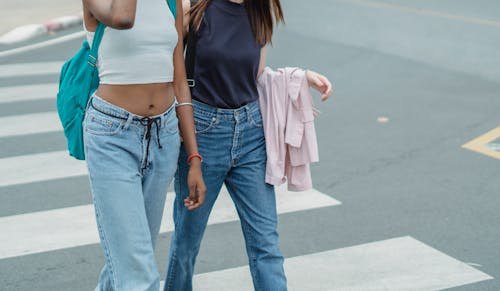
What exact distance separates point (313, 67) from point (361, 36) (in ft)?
6.47

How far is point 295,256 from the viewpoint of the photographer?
5.73 m

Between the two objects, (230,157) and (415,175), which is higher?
(230,157)

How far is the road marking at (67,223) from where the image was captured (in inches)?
231

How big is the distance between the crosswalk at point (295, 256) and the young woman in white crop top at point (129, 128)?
1.72 metres

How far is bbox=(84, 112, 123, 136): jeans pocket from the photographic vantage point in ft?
11.7

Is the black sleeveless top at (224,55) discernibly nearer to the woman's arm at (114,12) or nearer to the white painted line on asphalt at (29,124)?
the woman's arm at (114,12)

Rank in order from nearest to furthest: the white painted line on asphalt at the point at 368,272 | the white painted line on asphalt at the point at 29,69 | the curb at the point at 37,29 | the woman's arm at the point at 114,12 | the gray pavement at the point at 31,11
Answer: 1. the woman's arm at the point at 114,12
2. the white painted line on asphalt at the point at 368,272
3. the white painted line on asphalt at the point at 29,69
4. the curb at the point at 37,29
5. the gray pavement at the point at 31,11

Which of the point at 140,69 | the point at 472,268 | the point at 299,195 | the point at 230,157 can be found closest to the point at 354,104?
the point at 299,195

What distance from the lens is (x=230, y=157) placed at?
A: 13.7 feet

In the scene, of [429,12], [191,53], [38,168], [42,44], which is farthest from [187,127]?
[429,12]

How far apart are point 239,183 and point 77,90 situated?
3.06 feet

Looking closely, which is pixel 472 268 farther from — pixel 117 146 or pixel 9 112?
pixel 9 112

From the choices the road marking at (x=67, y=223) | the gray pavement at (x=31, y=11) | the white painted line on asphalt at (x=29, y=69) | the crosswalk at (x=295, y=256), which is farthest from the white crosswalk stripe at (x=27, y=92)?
the road marking at (x=67, y=223)

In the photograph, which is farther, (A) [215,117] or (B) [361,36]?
(B) [361,36]
